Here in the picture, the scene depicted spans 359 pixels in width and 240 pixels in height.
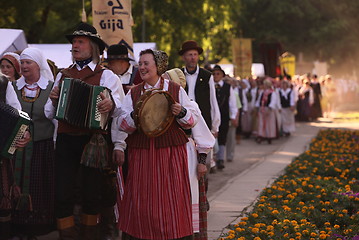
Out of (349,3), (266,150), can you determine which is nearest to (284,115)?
(266,150)

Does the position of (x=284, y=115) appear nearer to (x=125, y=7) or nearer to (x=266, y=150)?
(x=266, y=150)

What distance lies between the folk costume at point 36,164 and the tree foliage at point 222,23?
13.0 metres

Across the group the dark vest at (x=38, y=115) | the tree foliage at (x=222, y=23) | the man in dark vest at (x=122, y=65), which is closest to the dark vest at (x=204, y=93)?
the man in dark vest at (x=122, y=65)

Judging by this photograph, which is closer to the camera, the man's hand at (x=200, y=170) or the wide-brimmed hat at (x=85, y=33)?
the man's hand at (x=200, y=170)

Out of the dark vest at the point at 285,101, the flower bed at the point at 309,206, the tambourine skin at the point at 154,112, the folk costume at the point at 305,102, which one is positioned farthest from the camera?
the folk costume at the point at 305,102

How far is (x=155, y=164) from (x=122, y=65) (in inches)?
100

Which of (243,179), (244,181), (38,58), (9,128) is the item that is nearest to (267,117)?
(243,179)

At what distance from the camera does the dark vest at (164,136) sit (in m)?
5.58

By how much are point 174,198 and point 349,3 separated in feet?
186

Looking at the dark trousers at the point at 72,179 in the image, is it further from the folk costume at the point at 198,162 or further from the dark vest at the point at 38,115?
the folk costume at the point at 198,162

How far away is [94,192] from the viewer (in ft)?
20.7

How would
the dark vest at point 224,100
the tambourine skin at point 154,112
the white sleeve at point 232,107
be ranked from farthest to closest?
1. the white sleeve at point 232,107
2. the dark vest at point 224,100
3. the tambourine skin at point 154,112

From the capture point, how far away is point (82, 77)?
6.22m

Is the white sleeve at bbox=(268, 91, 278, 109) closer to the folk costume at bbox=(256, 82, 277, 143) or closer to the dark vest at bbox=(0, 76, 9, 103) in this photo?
the folk costume at bbox=(256, 82, 277, 143)
